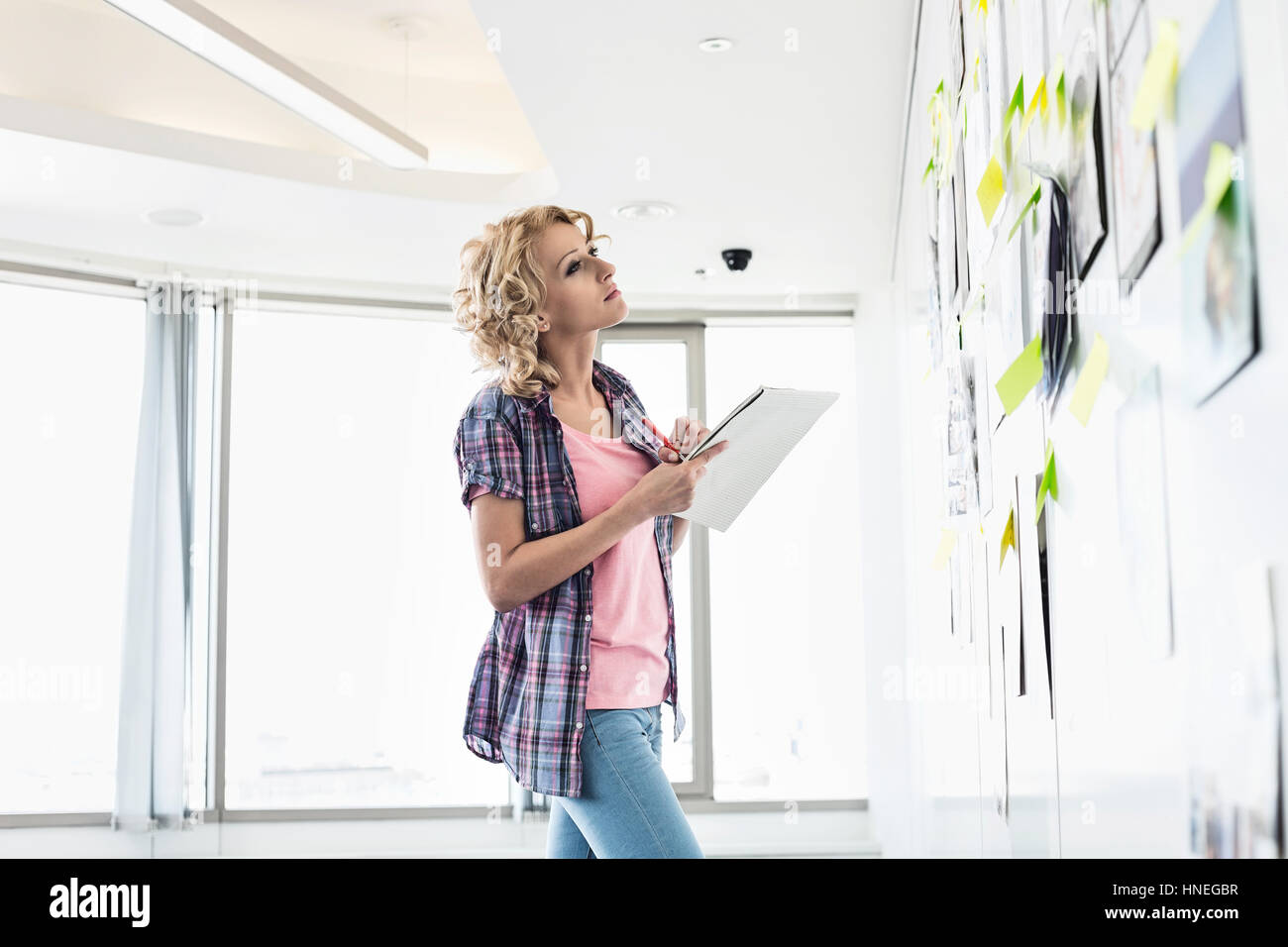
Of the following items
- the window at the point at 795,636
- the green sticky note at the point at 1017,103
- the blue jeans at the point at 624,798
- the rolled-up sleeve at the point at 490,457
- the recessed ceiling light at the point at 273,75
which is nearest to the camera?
the green sticky note at the point at 1017,103

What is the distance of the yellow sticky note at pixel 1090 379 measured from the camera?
770mm

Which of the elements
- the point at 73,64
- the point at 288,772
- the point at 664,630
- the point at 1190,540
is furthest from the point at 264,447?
the point at 1190,540

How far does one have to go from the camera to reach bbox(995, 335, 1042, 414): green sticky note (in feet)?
3.19

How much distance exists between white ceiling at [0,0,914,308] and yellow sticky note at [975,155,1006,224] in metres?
1.31

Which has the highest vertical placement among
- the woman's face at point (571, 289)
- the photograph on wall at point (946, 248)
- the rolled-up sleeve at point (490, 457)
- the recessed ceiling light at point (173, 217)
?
the recessed ceiling light at point (173, 217)

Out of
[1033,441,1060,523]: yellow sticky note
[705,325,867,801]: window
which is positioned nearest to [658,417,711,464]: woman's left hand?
[1033,441,1060,523]: yellow sticky note

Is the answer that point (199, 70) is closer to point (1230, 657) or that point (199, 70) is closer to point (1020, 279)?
point (1020, 279)

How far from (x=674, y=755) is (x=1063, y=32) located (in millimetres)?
4021

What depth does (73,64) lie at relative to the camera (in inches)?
133

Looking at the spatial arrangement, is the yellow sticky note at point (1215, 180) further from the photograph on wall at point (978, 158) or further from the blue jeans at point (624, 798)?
the blue jeans at point (624, 798)

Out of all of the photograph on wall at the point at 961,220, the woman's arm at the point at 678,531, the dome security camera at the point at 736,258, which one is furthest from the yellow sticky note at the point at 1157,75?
the dome security camera at the point at 736,258

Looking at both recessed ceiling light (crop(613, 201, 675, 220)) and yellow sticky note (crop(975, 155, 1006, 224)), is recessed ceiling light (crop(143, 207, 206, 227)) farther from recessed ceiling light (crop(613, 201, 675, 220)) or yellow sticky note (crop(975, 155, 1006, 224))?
yellow sticky note (crop(975, 155, 1006, 224))

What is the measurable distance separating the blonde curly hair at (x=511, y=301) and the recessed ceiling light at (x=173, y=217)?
2414 mm

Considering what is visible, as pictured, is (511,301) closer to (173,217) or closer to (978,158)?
(978,158)
